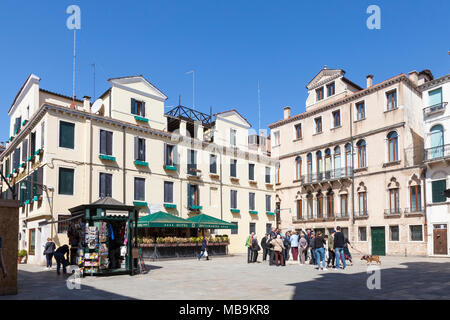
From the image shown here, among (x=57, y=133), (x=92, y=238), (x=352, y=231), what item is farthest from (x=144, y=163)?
(x=352, y=231)

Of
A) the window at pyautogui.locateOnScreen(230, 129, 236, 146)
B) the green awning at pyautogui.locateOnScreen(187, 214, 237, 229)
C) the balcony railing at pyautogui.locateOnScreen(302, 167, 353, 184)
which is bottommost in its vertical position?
the green awning at pyautogui.locateOnScreen(187, 214, 237, 229)

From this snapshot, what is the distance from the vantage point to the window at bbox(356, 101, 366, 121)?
3488cm

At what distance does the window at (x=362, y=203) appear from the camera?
33.9 metres

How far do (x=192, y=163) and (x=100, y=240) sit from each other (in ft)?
60.6

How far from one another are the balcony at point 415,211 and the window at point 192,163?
52.9 feet

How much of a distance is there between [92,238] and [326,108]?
27.1m

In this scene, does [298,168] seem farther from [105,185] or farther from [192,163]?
[105,185]

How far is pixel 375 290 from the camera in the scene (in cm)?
1149

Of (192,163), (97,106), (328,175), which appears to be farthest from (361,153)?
(97,106)

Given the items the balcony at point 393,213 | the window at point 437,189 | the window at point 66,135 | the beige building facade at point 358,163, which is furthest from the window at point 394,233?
the window at point 66,135

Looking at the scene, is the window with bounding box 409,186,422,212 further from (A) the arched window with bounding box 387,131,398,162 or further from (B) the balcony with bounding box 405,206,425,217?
(A) the arched window with bounding box 387,131,398,162

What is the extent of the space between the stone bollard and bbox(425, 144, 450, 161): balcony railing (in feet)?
87.2

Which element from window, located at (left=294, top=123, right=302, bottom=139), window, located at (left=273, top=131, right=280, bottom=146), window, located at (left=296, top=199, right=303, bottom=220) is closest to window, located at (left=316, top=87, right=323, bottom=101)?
window, located at (left=294, top=123, right=302, bottom=139)
